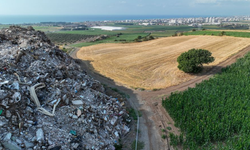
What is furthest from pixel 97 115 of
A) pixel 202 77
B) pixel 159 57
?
pixel 159 57

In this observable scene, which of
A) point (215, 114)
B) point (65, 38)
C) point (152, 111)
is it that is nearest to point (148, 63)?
point (152, 111)

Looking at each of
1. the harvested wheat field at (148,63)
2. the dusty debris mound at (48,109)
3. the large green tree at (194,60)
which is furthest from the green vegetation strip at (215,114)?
the harvested wheat field at (148,63)

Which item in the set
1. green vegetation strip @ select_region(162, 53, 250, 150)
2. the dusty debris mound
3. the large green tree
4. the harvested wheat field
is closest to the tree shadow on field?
the large green tree

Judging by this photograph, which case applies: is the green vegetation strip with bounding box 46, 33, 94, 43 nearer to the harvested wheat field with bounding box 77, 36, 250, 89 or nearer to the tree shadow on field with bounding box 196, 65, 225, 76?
the harvested wheat field with bounding box 77, 36, 250, 89

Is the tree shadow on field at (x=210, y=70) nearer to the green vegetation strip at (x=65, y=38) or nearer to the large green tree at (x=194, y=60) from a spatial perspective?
the large green tree at (x=194, y=60)

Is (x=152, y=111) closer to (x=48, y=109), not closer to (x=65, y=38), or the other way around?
(x=48, y=109)
